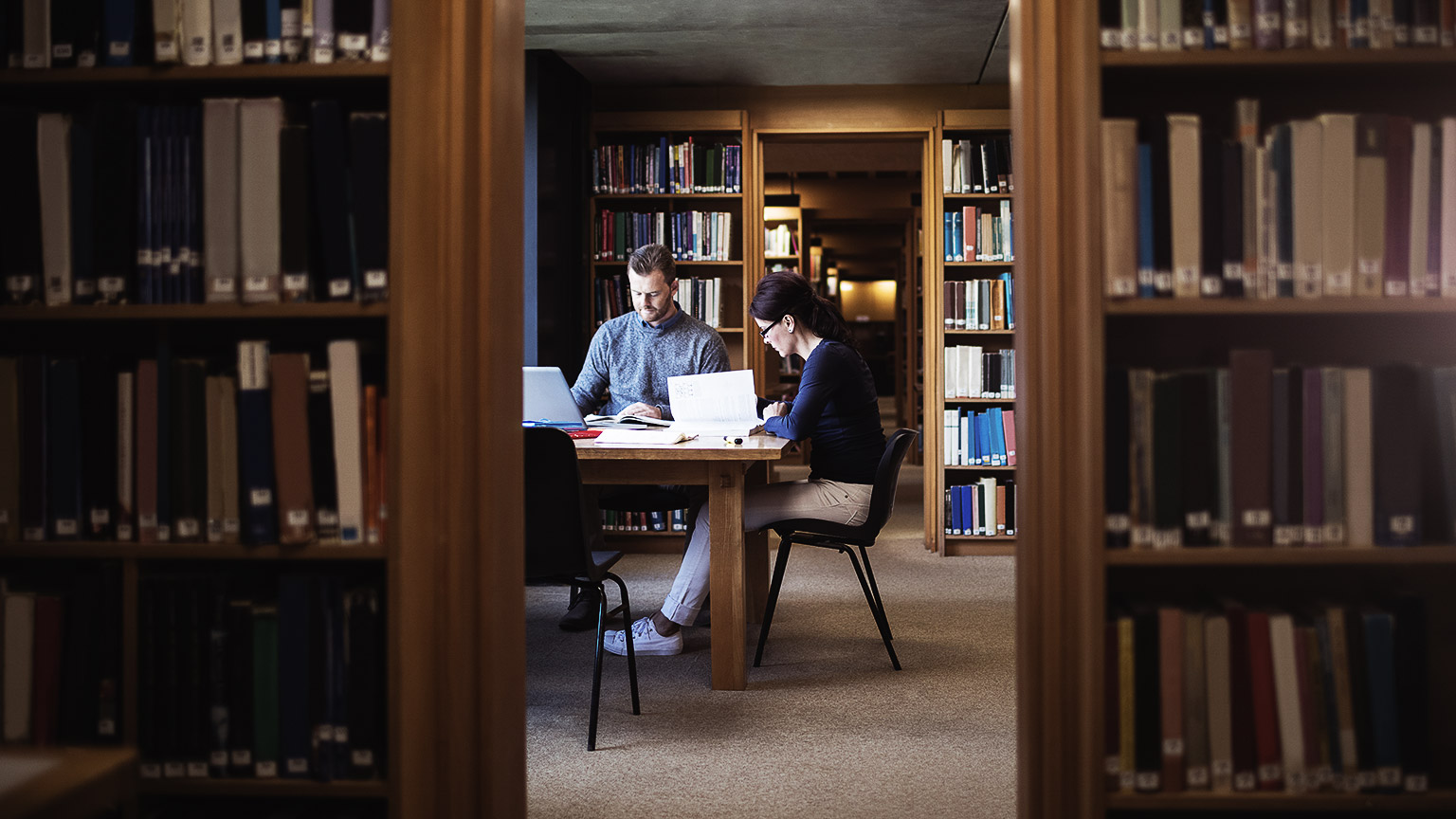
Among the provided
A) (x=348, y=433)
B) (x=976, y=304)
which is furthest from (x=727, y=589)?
(x=976, y=304)

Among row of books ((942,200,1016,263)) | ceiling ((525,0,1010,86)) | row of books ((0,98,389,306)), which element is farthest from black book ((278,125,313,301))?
row of books ((942,200,1016,263))

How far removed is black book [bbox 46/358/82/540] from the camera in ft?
4.79

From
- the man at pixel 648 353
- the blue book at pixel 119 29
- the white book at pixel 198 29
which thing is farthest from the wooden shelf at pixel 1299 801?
the man at pixel 648 353

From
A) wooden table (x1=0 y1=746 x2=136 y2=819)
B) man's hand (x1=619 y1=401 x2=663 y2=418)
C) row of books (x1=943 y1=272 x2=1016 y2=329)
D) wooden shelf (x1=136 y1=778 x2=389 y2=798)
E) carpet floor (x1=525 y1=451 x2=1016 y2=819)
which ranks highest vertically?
row of books (x1=943 y1=272 x2=1016 y2=329)

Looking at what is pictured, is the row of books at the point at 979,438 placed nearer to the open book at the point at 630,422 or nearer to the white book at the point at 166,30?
the open book at the point at 630,422

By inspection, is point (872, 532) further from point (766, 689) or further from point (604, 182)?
point (604, 182)

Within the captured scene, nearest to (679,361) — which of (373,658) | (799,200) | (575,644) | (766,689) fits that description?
(575,644)

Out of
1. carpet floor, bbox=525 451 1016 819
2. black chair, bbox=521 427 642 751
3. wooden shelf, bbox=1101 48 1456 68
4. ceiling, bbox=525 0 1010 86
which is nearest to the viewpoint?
wooden shelf, bbox=1101 48 1456 68

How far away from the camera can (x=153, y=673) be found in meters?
1.47

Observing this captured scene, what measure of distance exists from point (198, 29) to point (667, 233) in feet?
12.2

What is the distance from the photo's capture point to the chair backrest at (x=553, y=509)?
94.8 inches

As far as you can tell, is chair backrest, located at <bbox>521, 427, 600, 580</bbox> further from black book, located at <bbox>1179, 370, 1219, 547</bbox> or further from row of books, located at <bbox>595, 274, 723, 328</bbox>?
row of books, located at <bbox>595, 274, 723, 328</bbox>

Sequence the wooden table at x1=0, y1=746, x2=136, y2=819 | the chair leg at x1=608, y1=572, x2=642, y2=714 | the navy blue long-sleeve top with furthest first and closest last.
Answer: the navy blue long-sleeve top < the chair leg at x1=608, y1=572, x2=642, y2=714 < the wooden table at x1=0, y1=746, x2=136, y2=819

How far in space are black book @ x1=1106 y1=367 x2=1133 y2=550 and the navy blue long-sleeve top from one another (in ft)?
5.38
